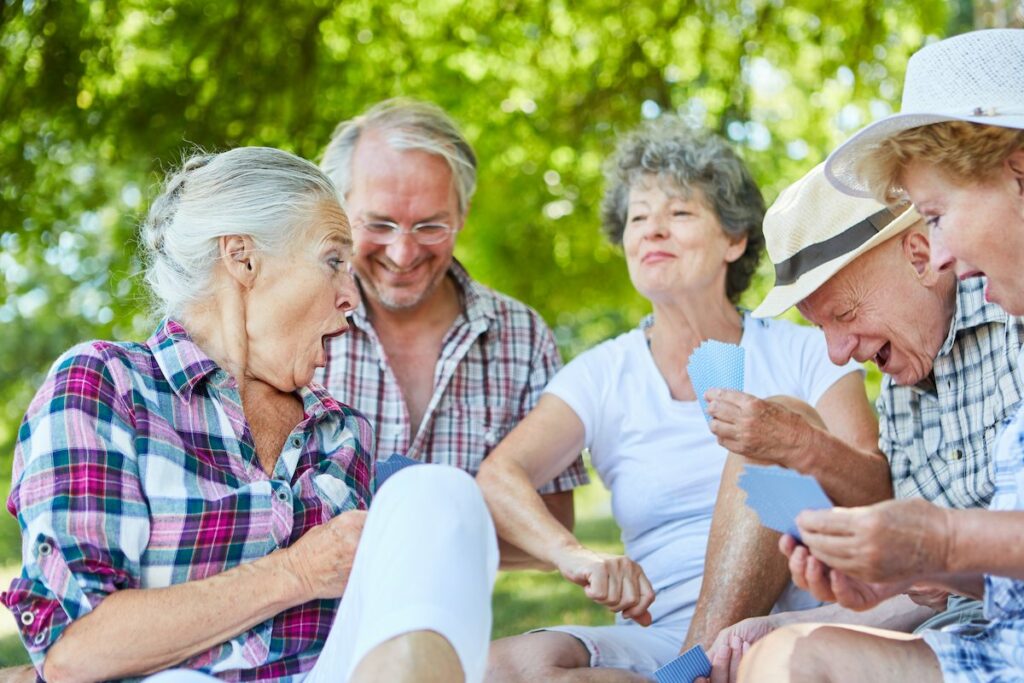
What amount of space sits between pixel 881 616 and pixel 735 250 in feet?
4.35

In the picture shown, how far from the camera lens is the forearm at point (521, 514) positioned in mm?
3199

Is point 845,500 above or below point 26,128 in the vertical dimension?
below

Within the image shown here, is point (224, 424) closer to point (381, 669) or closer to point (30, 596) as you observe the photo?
point (30, 596)

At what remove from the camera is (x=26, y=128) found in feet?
20.0

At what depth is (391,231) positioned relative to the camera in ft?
12.8

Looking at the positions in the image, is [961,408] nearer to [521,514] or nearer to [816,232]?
[816,232]

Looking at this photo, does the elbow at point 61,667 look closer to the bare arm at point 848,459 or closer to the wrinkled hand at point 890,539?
the wrinkled hand at point 890,539

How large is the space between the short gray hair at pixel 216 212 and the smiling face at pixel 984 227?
1345 millimetres

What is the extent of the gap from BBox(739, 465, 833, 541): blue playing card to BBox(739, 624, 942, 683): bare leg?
0.24 m

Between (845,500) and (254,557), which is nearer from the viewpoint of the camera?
(254,557)

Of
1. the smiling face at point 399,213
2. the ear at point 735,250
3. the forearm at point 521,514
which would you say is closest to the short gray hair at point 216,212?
the forearm at point 521,514

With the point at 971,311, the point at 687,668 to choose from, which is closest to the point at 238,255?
the point at 687,668

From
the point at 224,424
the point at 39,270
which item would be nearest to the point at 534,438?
the point at 224,424

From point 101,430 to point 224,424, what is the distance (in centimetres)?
28
